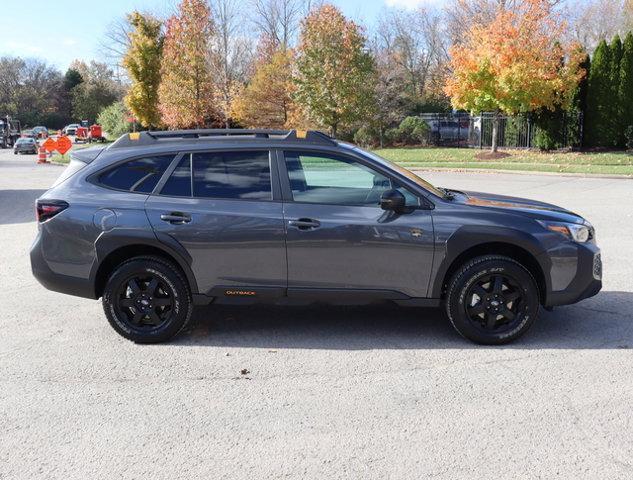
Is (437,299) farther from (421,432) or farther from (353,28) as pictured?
(353,28)

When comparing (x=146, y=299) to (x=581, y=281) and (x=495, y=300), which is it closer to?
(x=495, y=300)

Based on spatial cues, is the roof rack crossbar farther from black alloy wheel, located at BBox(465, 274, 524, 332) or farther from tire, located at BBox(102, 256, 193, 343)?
black alloy wheel, located at BBox(465, 274, 524, 332)

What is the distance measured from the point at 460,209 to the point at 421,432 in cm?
200

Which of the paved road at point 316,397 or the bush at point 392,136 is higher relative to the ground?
the bush at point 392,136

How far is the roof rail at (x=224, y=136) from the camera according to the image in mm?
5258

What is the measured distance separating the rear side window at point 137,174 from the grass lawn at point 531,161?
17336mm

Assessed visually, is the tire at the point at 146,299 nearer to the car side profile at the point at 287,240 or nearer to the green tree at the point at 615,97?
the car side profile at the point at 287,240

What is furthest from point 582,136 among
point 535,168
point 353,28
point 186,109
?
point 186,109

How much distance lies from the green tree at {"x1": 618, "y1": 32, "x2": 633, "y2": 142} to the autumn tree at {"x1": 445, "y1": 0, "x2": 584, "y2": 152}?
227 cm

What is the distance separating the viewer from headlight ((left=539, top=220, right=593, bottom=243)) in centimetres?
496

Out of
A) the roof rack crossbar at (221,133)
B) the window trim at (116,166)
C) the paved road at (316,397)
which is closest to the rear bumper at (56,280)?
the paved road at (316,397)

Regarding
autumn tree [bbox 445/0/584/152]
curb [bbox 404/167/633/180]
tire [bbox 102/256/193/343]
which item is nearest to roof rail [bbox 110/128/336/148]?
tire [bbox 102/256/193/343]

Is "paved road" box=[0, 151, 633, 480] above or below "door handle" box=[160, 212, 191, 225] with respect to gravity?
below

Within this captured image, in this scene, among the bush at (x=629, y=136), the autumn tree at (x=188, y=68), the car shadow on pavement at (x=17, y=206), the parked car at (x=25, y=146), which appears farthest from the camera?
the parked car at (x=25, y=146)
